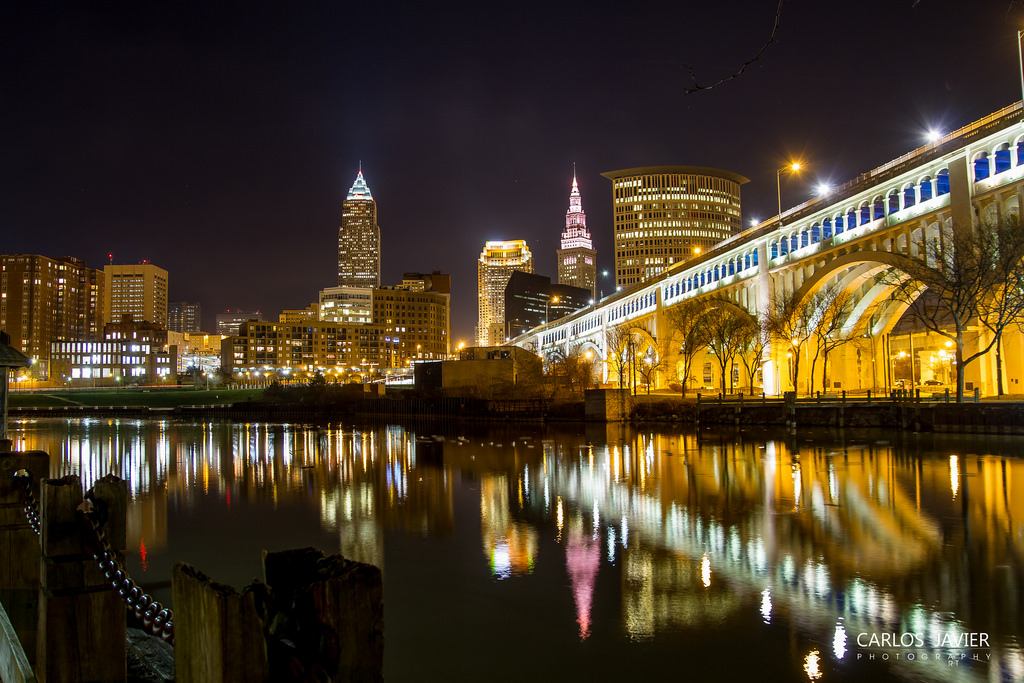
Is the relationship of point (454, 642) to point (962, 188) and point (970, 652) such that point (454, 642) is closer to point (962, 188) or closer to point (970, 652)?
point (970, 652)

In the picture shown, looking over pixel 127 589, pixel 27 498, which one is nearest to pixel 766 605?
pixel 127 589

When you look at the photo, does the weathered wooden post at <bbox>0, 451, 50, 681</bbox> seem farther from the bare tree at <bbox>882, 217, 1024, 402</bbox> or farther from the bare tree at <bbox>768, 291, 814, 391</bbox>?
the bare tree at <bbox>768, 291, 814, 391</bbox>

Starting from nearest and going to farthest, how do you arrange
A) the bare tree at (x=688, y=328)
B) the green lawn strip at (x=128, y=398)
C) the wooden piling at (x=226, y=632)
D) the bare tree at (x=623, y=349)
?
the wooden piling at (x=226, y=632)
the bare tree at (x=688, y=328)
the bare tree at (x=623, y=349)
the green lawn strip at (x=128, y=398)

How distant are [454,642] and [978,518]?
36.9 ft

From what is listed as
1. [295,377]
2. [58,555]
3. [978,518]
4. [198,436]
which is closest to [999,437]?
[978,518]

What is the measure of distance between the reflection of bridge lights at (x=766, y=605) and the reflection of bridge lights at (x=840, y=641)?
2.40ft

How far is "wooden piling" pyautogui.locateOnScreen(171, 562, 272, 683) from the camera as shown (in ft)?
8.73

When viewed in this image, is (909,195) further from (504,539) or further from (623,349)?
(623,349)

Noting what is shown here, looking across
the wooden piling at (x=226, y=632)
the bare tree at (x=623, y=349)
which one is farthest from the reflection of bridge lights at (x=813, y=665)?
the bare tree at (x=623, y=349)

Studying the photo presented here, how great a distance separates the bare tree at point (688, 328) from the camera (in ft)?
207

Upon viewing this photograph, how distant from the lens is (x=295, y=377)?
194 m

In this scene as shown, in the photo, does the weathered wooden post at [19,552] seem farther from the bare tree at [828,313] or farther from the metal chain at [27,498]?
the bare tree at [828,313]

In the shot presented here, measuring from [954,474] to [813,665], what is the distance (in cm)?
1580

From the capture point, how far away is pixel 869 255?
46281 millimetres
